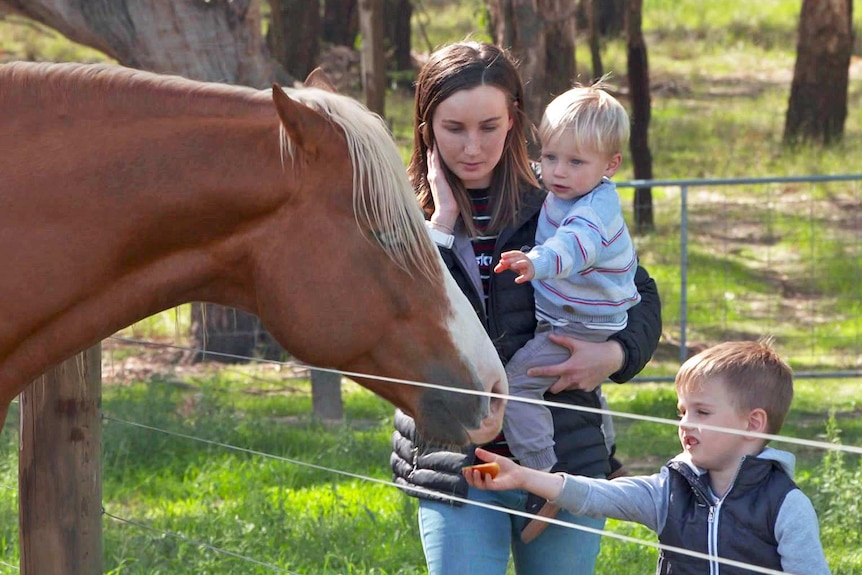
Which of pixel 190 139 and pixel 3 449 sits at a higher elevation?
pixel 190 139

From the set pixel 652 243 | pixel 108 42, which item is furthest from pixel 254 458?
pixel 652 243

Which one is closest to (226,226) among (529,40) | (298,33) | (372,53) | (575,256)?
(575,256)

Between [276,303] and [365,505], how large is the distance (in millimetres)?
2574

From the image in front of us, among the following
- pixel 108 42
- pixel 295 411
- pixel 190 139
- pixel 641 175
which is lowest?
pixel 295 411

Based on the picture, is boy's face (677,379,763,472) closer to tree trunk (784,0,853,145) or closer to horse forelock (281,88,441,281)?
horse forelock (281,88,441,281)

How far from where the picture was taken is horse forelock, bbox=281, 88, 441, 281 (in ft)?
7.70

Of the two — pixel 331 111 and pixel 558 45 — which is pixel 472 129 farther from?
pixel 558 45

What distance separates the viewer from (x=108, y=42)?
613 cm

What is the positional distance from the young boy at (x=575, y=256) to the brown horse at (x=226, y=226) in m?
0.18

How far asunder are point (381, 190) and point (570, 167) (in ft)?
1.76

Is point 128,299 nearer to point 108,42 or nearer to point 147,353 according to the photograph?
point 108,42

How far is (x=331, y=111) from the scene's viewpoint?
2.38 metres

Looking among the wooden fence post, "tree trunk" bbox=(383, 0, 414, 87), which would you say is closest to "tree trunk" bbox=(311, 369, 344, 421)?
the wooden fence post

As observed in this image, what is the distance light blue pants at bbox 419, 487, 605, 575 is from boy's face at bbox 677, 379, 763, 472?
0.40m
